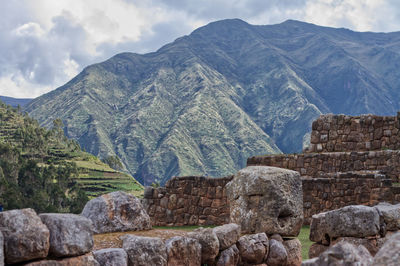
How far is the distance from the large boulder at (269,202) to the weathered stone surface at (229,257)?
102cm

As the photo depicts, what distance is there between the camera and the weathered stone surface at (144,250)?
21.8 ft

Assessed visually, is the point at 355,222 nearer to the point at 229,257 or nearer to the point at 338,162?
the point at 229,257

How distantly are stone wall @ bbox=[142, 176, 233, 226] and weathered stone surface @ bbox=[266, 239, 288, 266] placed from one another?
712 centimetres

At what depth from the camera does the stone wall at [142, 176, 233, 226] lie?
16.3m

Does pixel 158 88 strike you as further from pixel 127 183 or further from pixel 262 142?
pixel 127 183

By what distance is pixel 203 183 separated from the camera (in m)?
16.5

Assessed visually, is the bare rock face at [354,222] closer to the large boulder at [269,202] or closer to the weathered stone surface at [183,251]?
the large boulder at [269,202]

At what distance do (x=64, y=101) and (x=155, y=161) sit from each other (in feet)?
173

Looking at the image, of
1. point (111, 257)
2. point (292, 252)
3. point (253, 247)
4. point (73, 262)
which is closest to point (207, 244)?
point (253, 247)

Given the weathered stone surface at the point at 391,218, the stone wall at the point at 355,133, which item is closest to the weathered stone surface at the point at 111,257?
the weathered stone surface at the point at 391,218

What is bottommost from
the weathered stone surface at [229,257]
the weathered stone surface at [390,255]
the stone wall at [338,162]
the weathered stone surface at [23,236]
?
the weathered stone surface at [229,257]

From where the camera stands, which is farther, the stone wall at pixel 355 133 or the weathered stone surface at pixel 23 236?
the stone wall at pixel 355 133

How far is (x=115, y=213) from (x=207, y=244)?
1.53 metres

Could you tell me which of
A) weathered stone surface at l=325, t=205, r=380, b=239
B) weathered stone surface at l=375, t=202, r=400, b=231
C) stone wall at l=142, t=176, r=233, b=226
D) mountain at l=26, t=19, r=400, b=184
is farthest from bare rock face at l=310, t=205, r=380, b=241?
mountain at l=26, t=19, r=400, b=184
